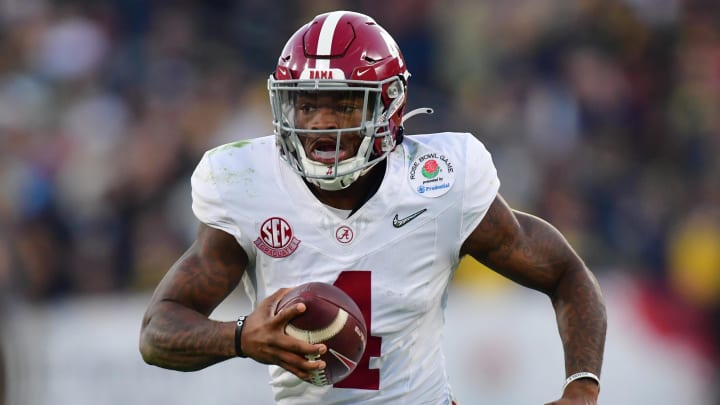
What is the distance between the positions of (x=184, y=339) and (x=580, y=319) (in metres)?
1.19

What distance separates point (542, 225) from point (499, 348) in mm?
3110

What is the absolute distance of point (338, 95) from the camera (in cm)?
348

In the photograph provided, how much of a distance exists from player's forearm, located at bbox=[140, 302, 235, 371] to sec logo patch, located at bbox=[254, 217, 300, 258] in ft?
0.89

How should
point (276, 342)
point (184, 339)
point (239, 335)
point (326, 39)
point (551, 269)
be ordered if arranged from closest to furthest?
point (276, 342)
point (239, 335)
point (184, 339)
point (326, 39)
point (551, 269)

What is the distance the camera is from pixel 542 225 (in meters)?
3.72

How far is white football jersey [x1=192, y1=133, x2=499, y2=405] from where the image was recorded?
3459 mm

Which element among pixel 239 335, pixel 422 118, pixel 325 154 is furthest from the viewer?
pixel 422 118

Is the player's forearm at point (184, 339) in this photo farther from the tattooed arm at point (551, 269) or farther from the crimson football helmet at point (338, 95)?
the tattooed arm at point (551, 269)

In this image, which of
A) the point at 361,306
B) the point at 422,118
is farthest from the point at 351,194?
the point at 422,118

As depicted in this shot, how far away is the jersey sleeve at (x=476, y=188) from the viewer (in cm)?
353

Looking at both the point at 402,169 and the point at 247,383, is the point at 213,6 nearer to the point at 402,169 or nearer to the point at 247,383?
the point at 247,383

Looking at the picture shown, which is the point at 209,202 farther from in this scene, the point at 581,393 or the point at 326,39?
the point at 581,393

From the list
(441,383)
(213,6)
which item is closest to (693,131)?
(213,6)

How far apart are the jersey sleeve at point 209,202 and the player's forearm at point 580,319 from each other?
1.01 m
